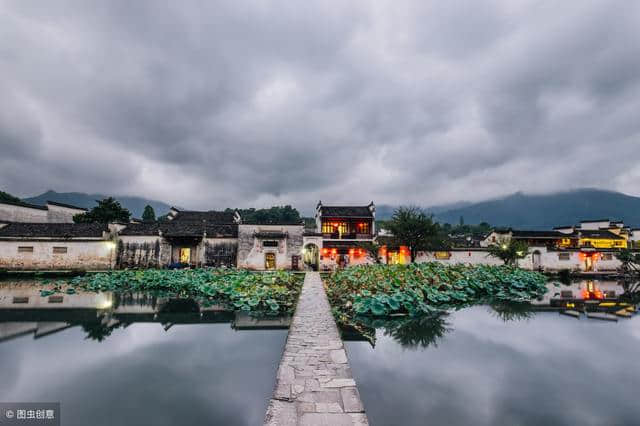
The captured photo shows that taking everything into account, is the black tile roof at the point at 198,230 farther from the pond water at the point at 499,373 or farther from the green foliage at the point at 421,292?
the pond water at the point at 499,373

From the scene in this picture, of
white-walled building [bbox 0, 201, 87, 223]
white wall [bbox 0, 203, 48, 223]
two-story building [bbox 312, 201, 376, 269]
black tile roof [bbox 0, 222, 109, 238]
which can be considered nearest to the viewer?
black tile roof [bbox 0, 222, 109, 238]

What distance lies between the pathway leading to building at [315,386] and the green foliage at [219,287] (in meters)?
3.74

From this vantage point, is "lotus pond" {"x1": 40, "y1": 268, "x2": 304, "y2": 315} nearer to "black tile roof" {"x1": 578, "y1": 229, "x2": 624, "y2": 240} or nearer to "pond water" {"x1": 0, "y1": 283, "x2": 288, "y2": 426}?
"pond water" {"x1": 0, "y1": 283, "x2": 288, "y2": 426}

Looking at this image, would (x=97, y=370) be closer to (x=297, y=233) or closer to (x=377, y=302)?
(x=377, y=302)

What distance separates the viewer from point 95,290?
12.9m

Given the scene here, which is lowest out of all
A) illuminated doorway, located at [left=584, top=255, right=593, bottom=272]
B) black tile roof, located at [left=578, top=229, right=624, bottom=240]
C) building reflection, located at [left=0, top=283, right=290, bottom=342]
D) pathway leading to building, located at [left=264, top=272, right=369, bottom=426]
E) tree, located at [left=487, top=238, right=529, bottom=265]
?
illuminated doorway, located at [left=584, top=255, right=593, bottom=272]

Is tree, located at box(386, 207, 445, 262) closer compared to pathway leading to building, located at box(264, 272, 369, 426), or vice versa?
pathway leading to building, located at box(264, 272, 369, 426)

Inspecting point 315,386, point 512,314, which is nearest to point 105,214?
point 315,386

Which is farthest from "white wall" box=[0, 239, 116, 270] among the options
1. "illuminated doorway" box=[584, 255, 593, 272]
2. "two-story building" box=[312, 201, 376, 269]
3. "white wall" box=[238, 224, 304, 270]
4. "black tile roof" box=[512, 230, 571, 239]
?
"illuminated doorway" box=[584, 255, 593, 272]

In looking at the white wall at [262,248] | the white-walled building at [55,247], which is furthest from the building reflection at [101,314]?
the white wall at [262,248]

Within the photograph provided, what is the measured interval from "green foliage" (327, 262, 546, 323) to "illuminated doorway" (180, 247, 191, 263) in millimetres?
15639

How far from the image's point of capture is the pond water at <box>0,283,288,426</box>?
3871 millimetres

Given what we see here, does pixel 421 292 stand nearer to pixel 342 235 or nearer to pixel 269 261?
pixel 269 261

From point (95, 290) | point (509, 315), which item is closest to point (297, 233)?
point (95, 290)
